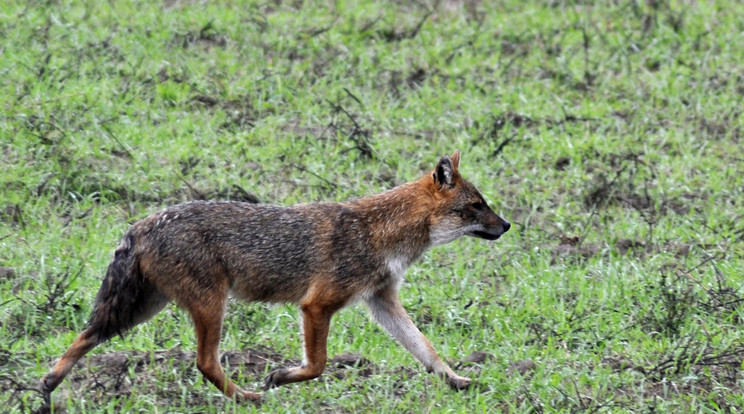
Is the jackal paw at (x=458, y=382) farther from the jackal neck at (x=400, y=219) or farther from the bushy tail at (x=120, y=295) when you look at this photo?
the bushy tail at (x=120, y=295)

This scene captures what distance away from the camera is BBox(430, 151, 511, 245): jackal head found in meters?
7.51

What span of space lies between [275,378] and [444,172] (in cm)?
172

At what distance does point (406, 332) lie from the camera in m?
7.28

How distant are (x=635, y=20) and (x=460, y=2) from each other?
2.07 m

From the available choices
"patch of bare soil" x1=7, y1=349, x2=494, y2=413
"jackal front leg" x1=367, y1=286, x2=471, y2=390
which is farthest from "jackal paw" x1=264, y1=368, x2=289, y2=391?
"jackal front leg" x1=367, y1=286, x2=471, y2=390

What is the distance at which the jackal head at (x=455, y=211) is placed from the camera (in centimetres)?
751

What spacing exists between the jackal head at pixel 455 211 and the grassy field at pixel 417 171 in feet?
2.56

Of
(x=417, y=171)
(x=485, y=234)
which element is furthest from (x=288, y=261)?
(x=417, y=171)

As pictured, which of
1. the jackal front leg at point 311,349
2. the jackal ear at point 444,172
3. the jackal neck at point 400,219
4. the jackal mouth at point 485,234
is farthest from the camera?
the jackal mouth at point 485,234

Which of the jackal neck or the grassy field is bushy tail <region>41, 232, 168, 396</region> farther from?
the jackal neck

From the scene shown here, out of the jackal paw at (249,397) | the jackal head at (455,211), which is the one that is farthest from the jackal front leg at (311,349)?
the jackal head at (455,211)

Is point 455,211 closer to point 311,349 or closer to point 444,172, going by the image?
point 444,172

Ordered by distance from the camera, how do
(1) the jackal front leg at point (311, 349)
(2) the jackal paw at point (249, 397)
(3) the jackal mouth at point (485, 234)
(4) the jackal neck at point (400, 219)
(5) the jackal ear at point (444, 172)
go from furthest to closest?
(3) the jackal mouth at point (485, 234), (5) the jackal ear at point (444, 172), (4) the jackal neck at point (400, 219), (1) the jackal front leg at point (311, 349), (2) the jackal paw at point (249, 397)

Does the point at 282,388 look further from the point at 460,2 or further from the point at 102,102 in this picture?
the point at 460,2
